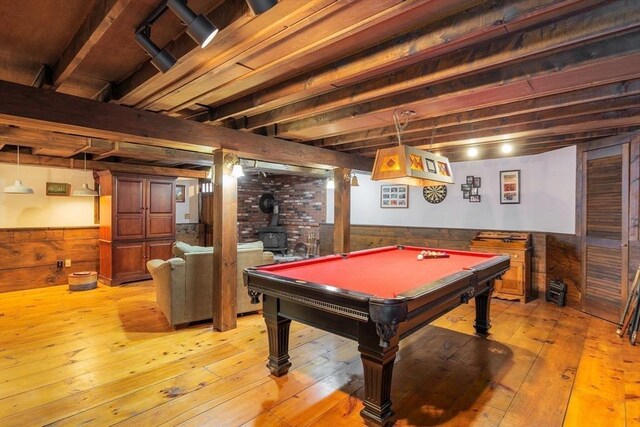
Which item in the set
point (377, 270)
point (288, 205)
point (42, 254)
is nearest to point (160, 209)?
point (42, 254)

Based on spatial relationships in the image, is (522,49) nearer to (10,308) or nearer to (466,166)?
(466,166)

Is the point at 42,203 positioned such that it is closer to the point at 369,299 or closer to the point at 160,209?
the point at 160,209

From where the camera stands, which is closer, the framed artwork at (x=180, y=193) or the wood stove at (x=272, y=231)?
the framed artwork at (x=180, y=193)

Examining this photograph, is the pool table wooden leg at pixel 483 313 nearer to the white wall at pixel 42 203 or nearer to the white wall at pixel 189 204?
the white wall at pixel 189 204

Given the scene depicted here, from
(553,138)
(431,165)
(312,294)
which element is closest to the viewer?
(312,294)

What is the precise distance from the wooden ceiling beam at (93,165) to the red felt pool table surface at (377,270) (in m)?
4.56

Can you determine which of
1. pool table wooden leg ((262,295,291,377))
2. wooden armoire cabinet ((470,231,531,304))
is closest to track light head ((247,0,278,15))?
pool table wooden leg ((262,295,291,377))

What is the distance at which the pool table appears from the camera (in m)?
2.02

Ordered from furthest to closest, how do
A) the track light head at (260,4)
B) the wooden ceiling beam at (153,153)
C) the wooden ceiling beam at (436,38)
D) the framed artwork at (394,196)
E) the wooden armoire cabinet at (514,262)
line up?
1. the framed artwork at (394,196)
2. the wooden armoire cabinet at (514,262)
3. the wooden ceiling beam at (153,153)
4. the wooden ceiling beam at (436,38)
5. the track light head at (260,4)

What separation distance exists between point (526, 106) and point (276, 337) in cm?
302

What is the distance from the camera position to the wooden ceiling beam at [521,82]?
199 cm

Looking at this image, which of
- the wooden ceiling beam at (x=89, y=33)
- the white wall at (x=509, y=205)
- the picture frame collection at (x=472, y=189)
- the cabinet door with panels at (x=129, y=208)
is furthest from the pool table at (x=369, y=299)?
the cabinet door with panels at (x=129, y=208)

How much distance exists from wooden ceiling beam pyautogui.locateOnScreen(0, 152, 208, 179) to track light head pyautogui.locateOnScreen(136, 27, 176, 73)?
4896 millimetres

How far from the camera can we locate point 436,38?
1.79 m
